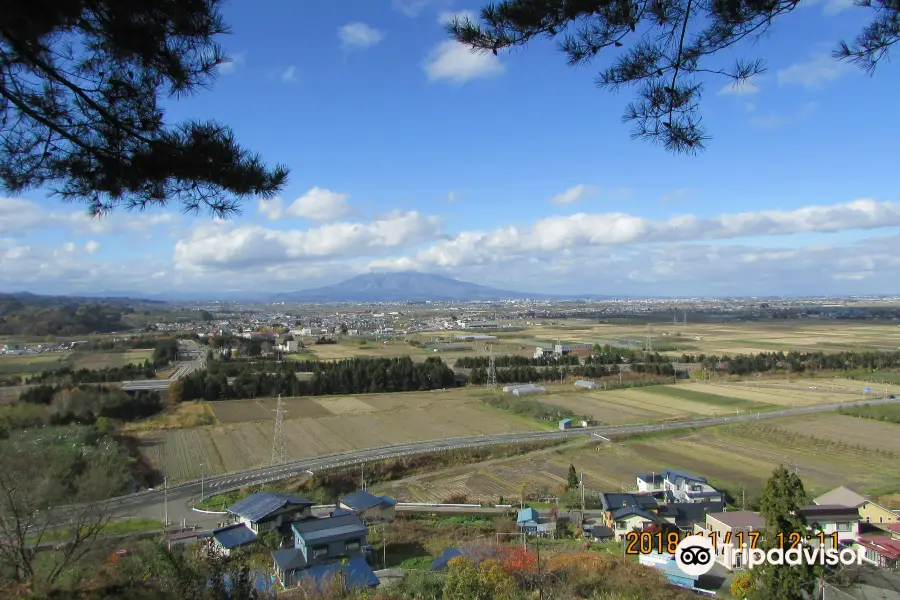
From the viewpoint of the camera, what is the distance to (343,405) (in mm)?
25672

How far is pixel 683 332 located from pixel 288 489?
5577cm

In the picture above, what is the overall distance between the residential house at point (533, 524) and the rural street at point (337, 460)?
259 inches

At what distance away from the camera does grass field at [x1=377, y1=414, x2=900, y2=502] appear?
542 inches

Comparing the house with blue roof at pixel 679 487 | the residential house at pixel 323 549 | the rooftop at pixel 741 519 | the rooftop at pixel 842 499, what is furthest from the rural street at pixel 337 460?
the rooftop at pixel 741 519

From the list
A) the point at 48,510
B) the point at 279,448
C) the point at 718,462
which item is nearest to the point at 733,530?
the point at 718,462

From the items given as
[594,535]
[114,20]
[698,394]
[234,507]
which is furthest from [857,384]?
[114,20]

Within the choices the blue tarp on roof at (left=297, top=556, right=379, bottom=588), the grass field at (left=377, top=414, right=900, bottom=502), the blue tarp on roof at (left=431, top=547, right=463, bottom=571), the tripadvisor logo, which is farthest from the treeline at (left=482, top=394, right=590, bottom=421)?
the blue tarp on roof at (left=297, top=556, right=379, bottom=588)

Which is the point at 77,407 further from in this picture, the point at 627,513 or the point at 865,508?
the point at 865,508

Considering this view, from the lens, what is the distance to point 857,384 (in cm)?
2888

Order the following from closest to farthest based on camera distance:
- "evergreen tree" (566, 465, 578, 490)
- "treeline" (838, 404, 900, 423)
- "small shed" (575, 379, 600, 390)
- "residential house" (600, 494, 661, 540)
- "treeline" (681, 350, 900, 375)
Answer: "residential house" (600, 494, 661, 540), "evergreen tree" (566, 465, 578, 490), "treeline" (838, 404, 900, 423), "small shed" (575, 379, 600, 390), "treeline" (681, 350, 900, 375)

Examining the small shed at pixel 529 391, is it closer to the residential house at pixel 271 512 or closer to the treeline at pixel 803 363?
the treeline at pixel 803 363

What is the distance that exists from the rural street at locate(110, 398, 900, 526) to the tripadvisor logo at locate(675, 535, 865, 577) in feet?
31.5

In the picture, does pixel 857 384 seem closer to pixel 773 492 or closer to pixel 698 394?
pixel 698 394

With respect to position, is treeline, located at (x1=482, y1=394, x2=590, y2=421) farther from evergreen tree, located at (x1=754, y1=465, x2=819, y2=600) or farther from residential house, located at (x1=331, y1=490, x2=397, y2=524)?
evergreen tree, located at (x1=754, y1=465, x2=819, y2=600)
